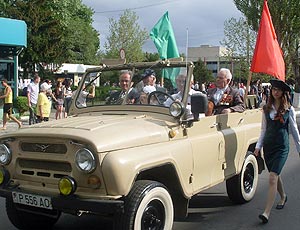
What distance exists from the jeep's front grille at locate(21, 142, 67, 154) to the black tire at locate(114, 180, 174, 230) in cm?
78

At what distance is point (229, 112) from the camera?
634 centimetres

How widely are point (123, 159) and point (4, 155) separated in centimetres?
137

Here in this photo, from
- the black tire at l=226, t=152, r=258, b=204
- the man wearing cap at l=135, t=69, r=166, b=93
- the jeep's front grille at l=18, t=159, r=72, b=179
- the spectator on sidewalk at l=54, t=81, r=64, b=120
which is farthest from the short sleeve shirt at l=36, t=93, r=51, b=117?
the jeep's front grille at l=18, t=159, r=72, b=179

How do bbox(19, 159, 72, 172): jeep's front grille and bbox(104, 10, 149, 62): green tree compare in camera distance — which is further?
bbox(104, 10, 149, 62): green tree

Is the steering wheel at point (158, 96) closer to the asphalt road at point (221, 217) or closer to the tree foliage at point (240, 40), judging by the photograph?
the asphalt road at point (221, 217)

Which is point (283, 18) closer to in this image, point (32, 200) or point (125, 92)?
point (125, 92)

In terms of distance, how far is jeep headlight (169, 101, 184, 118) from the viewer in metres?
5.00

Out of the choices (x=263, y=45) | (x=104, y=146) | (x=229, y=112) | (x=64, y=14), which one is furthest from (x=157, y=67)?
(x=64, y=14)

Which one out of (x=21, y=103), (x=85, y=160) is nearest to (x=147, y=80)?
(x=85, y=160)

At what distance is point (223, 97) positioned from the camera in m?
6.78

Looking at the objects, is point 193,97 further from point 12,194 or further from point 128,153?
point 12,194

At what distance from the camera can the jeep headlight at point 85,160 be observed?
13.7ft

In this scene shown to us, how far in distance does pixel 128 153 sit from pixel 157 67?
5.55 feet

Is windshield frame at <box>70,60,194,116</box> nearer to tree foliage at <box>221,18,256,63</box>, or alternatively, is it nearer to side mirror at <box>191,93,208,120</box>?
side mirror at <box>191,93,208,120</box>
